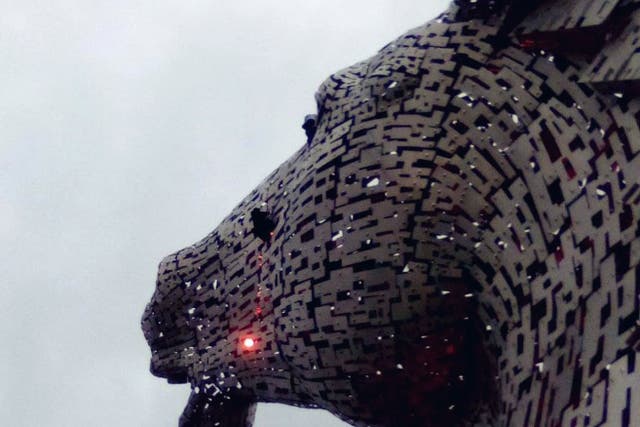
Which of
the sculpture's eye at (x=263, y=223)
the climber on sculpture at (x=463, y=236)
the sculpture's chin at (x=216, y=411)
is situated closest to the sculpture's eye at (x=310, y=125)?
the climber on sculpture at (x=463, y=236)

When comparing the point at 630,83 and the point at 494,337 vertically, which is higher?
the point at 630,83

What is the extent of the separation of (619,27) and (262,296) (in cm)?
121

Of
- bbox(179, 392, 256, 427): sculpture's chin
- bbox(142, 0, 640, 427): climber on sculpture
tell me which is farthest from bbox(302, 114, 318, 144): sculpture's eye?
bbox(179, 392, 256, 427): sculpture's chin

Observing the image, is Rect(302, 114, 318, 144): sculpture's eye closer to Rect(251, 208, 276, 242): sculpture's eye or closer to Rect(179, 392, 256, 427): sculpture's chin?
Rect(251, 208, 276, 242): sculpture's eye

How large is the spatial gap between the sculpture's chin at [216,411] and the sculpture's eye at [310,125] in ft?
2.60

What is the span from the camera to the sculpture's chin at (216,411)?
3.05 metres

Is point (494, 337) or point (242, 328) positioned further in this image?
point (242, 328)

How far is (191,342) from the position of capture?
3021mm

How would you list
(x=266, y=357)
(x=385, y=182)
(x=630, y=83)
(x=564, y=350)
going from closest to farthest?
1. (x=630, y=83)
2. (x=564, y=350)
3. (x=385, y=182)
4. (x=266, y=357)

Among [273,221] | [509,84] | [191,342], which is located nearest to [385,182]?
[509,84]

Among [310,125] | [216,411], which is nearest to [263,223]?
[310,125]

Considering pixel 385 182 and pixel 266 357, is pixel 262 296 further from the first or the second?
pixel 385 182

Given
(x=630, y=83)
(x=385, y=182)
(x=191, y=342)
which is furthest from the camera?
(x=191, y=342)

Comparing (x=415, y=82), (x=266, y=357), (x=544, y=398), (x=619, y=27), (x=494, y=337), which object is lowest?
(x=544, y=398)
